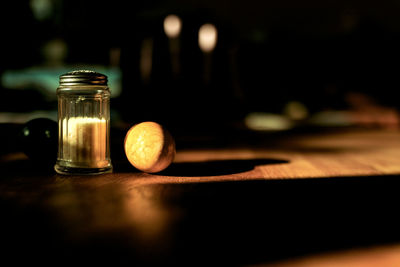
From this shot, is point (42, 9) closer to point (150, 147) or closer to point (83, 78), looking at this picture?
point (83, 78)

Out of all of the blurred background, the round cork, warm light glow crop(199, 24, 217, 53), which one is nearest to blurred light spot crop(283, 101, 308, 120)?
the blurred background

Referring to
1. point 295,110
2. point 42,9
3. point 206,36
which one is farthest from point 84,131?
point 295,110

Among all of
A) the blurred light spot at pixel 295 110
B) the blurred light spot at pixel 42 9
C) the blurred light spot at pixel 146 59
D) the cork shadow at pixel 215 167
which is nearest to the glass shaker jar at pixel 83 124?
the cork shadow at pixel 215 167

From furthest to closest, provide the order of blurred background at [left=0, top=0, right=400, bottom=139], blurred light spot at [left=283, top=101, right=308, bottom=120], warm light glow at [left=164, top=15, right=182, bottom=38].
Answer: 1. blurred light spot at [left=283, top=101, right=308, bottom=120]
2. blurred background at [left=0, top=0, right=400, bottom=139]
3. warm light glow at [left=164, top=15, right=182, bottom=38]

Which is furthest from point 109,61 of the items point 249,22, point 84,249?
point 84,249

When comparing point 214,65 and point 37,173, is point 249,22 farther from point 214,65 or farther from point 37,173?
point 37,173

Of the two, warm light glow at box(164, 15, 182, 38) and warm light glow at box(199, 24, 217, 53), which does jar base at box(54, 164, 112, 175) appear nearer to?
warm light glow at box(164, 15, 182, 38)
